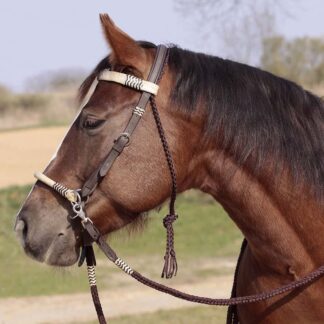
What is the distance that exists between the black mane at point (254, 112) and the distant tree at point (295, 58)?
678 inches

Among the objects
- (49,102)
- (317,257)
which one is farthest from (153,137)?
(49,102)

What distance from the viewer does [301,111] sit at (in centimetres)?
357

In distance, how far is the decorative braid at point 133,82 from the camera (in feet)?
11.2

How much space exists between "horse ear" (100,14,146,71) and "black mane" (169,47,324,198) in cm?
15

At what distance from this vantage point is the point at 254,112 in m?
3.50

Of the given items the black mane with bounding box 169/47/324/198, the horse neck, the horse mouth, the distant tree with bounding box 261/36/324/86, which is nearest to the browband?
the black mane with bounding box 169/47/324/198

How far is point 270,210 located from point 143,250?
11.2 metres

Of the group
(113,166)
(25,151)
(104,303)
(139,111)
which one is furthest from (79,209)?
(25,151)

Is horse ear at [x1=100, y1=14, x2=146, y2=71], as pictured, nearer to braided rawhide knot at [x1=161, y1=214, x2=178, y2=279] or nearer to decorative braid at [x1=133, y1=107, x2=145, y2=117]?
decorative braid at [x1=133, y1=107, x2=145, y2=117]

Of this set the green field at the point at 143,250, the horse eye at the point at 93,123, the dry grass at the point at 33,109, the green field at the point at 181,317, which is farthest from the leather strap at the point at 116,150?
the dry grass at the point at 33,109

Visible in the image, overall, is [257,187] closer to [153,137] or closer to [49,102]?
[153,137]

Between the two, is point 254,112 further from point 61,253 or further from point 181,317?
point 181,317

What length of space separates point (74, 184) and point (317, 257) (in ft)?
3.70

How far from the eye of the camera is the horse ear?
335 cm
